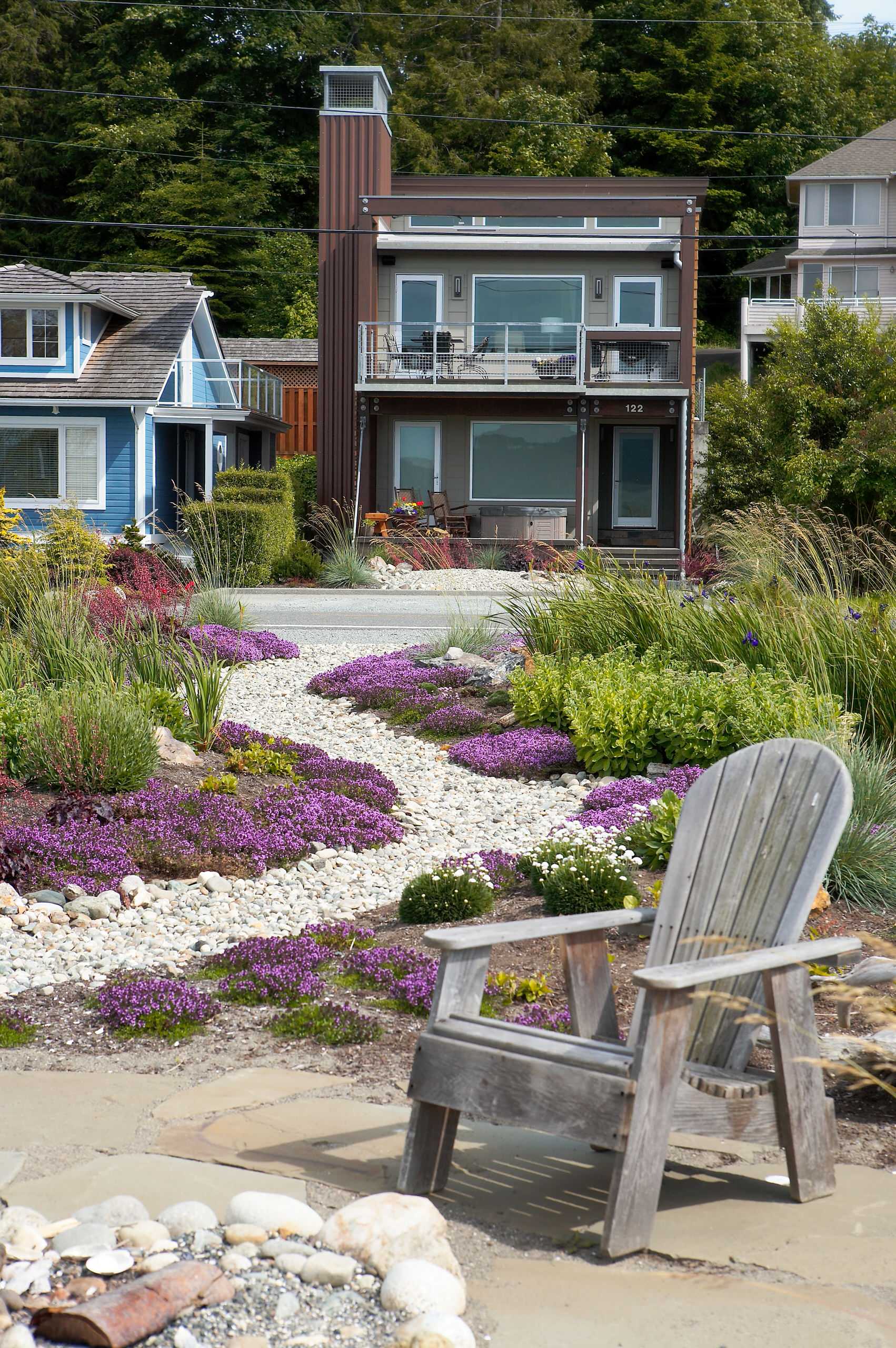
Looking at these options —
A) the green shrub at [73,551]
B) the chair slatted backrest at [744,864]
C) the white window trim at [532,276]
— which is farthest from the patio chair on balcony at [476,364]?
the chair slatted backrest at [744,864]

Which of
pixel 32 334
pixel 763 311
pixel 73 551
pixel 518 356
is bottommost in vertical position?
pixel 73 551

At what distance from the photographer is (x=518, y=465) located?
2716 cm

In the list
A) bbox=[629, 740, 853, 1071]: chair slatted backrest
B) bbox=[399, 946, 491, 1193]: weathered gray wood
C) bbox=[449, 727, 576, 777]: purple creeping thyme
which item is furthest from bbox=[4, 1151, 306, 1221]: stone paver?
bbox=[449, 727, 576, 777]: purple creeping thyme

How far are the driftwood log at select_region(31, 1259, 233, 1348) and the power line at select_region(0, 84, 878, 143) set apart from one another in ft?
130

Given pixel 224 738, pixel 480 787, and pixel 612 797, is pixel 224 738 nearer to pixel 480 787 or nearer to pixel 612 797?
pixel 480 787

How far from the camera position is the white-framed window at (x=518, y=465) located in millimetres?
27078

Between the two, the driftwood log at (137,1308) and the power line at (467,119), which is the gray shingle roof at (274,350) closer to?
the power line at (467,119)

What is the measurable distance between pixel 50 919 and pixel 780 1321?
3.91 meters

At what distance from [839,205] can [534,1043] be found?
43066 mm

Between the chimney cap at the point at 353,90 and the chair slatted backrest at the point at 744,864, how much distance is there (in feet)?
85.2

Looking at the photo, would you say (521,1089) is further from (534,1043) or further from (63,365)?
(63,365)

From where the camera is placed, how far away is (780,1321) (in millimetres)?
2580

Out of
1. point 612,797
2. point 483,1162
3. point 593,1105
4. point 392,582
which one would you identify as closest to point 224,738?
point 612,797

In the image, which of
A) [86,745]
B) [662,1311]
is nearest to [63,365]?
[86,745]
